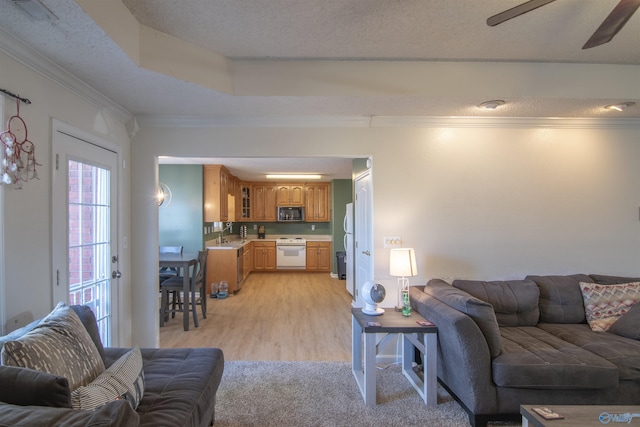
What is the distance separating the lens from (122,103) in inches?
107

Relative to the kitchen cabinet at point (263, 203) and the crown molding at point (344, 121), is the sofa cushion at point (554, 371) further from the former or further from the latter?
the kitchen cabinet at point (263, 203)

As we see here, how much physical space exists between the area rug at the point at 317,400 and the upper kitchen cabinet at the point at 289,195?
18.4 feet

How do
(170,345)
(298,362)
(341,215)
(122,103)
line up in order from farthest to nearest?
(341,215), (170,345), (298,362), (122,103)

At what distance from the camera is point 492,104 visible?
266 cm

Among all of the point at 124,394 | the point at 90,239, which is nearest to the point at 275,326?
the point at 90,239

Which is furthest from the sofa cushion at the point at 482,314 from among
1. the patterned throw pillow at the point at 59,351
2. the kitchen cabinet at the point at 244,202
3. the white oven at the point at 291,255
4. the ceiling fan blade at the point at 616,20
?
the kitchen cabinet at the point at 244,202

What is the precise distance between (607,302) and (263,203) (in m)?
6.94

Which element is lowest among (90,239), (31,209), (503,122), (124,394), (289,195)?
(124,394)

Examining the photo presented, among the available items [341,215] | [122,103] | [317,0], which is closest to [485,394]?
[317,0]

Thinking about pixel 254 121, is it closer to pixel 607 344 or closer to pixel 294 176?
pixel 607 344

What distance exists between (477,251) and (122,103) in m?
3.48

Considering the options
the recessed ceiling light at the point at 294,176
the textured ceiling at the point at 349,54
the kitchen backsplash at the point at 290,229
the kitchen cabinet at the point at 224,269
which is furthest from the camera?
the kitchen backsplash at the point at 290,229

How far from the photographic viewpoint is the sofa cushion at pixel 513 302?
8.98 ft

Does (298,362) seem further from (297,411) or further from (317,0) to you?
(317,0)
